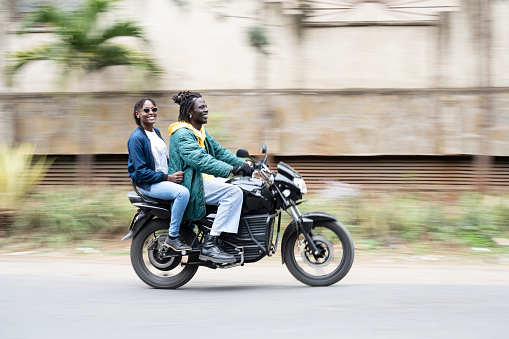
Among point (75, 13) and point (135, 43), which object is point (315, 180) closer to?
point (135, 43)

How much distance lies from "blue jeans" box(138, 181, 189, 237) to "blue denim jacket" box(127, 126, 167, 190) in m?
0.06

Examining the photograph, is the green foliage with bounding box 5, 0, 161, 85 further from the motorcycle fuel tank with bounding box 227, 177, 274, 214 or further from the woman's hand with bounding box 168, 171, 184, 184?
the motorcycle fuel tank with bounding box 227, 177, 274, 214

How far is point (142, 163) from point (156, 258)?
0.94 meters

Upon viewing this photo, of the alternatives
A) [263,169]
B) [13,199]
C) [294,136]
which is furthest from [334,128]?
[13,199]

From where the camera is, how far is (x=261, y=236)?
5504mm

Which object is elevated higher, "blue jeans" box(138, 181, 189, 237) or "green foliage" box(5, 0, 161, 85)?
"green foliage" box(5, 0, 161, 85)

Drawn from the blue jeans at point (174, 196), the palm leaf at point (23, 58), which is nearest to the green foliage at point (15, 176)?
the palm leaf at point (23, 58)

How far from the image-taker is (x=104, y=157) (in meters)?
10.2

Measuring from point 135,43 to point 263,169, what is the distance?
16.8 feet

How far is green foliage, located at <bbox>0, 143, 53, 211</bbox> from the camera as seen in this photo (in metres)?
8.46

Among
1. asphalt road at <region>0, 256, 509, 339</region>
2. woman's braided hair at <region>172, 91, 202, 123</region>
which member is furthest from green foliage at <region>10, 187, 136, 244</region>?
woman's braided hair at <region>172, 91, 202, 123</region>

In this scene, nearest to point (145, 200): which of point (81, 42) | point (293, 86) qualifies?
point (81, 42)

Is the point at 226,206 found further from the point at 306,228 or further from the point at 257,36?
the point at 257,36

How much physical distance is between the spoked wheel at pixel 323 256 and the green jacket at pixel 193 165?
3.04 ft
